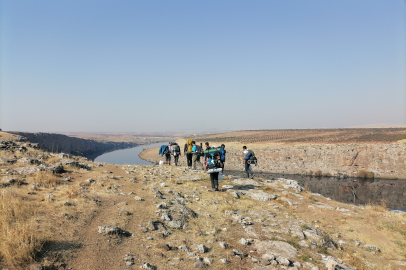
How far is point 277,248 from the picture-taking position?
6668 mm

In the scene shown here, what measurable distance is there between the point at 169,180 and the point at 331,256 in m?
10.1

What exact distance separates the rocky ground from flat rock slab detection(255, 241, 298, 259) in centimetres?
3

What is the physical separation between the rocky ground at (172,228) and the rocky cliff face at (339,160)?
3552 centimetres

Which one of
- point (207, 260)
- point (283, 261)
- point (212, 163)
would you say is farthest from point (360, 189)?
point (207, 260)

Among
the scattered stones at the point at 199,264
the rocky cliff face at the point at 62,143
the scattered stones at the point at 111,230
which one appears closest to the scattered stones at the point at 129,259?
the scattered stones at the point at 111,230

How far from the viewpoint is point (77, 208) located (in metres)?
7.32

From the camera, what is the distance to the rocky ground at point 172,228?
5031 mm

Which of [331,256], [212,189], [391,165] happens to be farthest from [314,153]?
[331,256]

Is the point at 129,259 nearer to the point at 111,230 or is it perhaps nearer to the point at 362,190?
the point at 111,230

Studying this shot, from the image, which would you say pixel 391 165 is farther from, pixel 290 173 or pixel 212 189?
pixel 212 189

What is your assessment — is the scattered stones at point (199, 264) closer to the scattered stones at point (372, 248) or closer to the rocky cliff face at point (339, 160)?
the scattered stones at point (372, 248)

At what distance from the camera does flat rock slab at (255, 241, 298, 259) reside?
251 inches

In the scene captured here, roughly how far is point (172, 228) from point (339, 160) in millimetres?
47604

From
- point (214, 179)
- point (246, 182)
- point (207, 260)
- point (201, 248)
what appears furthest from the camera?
point (246, 182)
